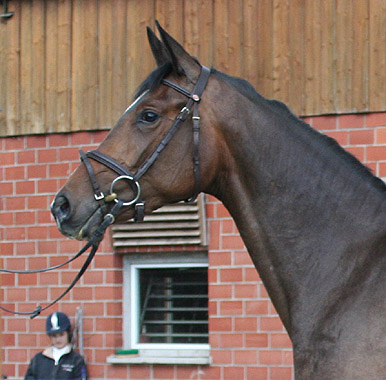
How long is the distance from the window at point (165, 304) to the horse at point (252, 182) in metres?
3.45

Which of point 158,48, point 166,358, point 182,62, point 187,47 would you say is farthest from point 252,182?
point 166,358

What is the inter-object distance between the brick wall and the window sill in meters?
0.07

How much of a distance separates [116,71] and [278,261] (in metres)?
4.00

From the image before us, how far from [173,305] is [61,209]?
3.84 meters

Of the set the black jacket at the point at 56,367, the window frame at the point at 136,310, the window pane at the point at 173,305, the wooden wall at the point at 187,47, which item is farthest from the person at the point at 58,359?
the wooden wall at the point at 187,47

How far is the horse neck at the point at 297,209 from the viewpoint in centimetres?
311

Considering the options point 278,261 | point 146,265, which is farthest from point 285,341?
point 278,261

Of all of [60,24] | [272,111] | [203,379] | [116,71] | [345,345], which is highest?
[60,24]

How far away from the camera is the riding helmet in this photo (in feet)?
21.4

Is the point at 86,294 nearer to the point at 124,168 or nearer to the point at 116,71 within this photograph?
the point at 116,71

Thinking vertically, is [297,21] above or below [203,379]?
above

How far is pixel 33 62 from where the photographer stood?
7.14m

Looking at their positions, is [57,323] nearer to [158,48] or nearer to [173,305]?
[173,305]

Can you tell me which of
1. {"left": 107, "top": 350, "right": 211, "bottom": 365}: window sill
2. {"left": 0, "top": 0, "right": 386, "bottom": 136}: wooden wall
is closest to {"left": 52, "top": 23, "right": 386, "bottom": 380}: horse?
{"left": 0, "top": 0, "right": 386, "bottom": 136}: wooden wall
